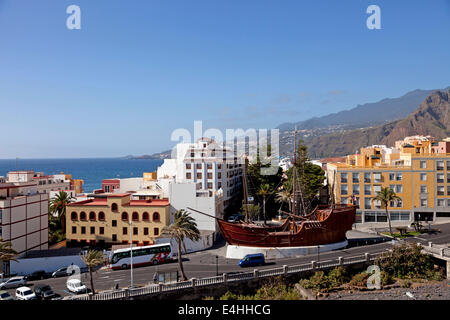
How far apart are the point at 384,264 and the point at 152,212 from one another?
28.2 metres

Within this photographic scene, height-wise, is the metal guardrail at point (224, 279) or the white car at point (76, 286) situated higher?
the metal guardrail at point (224, 279)

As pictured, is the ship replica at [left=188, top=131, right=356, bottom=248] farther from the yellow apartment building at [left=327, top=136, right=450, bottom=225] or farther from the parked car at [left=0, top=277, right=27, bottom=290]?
the parked car at [left=0, top=277, right=27, bottom=290]

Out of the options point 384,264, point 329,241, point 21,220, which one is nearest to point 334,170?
point 329,241

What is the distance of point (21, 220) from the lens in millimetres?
42250

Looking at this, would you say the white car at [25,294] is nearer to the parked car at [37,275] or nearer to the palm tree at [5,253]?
the palm tree at [5,253]

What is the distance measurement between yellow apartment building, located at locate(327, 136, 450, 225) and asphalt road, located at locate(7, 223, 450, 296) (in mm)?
11857

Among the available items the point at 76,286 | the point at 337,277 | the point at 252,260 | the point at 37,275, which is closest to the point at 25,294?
the point at 76,286

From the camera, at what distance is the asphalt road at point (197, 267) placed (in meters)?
31.8

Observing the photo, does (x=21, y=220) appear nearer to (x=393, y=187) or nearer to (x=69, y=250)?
(x=69, y=250)

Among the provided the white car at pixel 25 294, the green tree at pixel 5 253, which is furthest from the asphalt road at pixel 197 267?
the green tree at pixel 5 253

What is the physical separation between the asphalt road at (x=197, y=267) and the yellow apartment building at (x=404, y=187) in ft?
38.9

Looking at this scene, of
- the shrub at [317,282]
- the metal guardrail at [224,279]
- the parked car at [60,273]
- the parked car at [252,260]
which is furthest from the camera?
the parked car at [60,273]

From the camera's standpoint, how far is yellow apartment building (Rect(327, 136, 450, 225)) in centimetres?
5544
